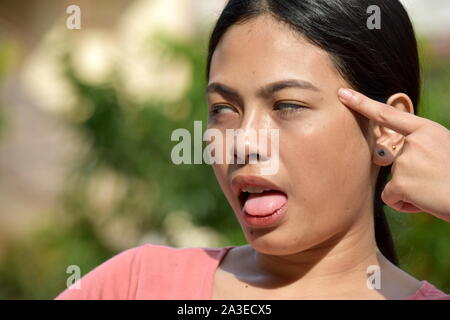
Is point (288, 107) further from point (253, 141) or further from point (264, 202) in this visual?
point (264, 202)

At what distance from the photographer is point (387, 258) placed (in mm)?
2271

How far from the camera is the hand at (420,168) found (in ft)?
5.70

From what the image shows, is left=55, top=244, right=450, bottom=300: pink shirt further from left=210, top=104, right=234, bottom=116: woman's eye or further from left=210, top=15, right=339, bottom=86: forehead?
left=210, top=15, right=339, bottom=86: forehead

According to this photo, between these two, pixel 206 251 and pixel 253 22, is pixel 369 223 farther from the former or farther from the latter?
pixel 253 22

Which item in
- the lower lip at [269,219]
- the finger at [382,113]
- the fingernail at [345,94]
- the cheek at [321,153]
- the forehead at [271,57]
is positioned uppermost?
the forehead at [271,57]

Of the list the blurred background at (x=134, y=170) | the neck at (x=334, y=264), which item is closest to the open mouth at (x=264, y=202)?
the neck at (x=334, y=264)

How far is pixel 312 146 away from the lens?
1927 millimetres

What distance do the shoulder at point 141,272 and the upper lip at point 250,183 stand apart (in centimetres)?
29

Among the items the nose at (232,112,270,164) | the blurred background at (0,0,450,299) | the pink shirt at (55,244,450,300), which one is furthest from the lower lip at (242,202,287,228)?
the blurred background at (0,0,450,299)

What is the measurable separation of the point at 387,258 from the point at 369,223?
0.68ft

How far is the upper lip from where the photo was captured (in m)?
1.92

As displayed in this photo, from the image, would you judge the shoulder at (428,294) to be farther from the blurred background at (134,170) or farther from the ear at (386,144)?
the blurred background at (134,170)

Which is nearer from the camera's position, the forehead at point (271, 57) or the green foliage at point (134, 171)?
the forehead at point (271, 57)
